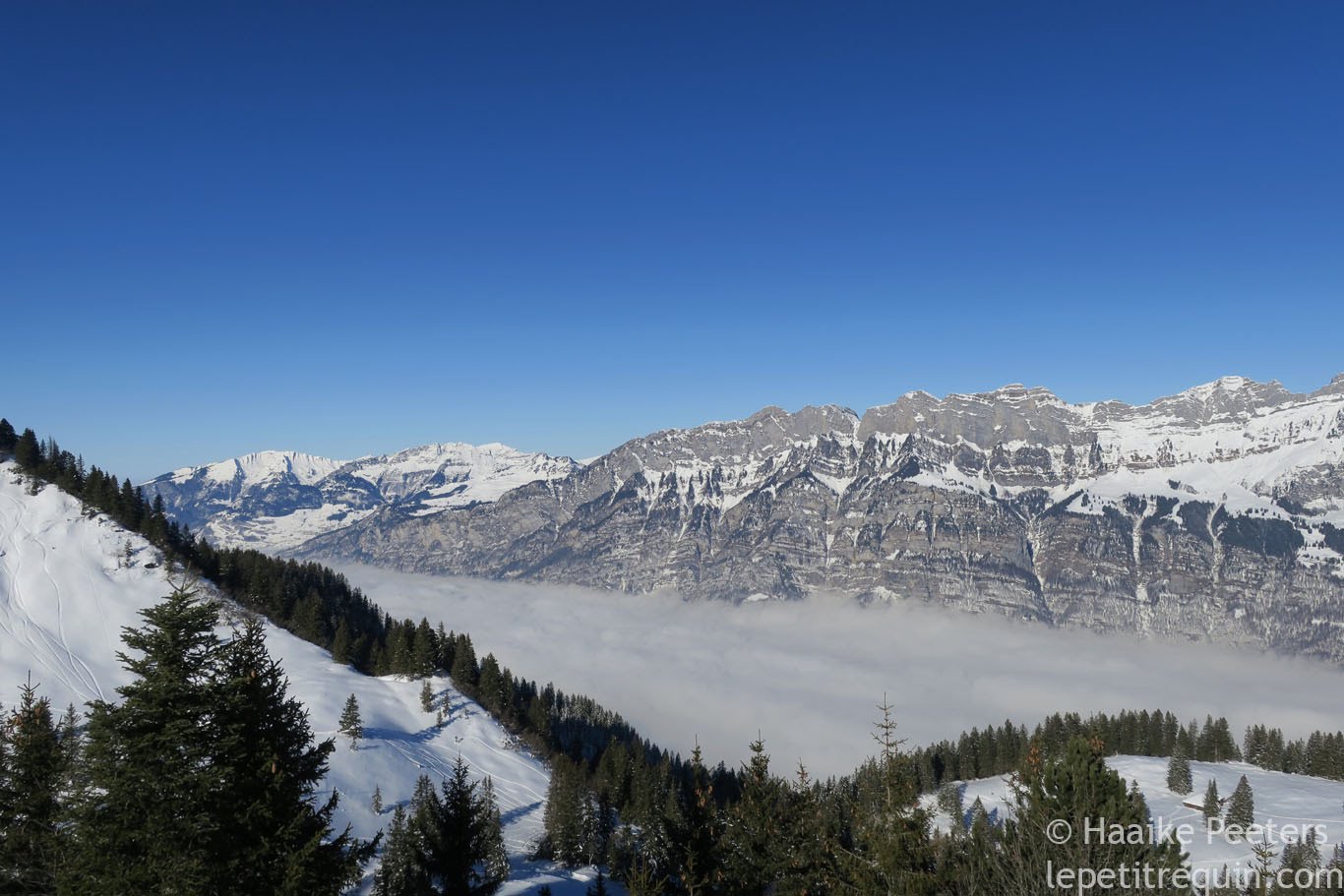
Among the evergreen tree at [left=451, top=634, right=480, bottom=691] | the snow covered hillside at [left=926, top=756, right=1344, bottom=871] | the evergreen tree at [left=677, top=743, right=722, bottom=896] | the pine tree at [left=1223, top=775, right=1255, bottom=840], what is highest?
the evergreen tree at [left=677, top=743, right=722, bottom=896]

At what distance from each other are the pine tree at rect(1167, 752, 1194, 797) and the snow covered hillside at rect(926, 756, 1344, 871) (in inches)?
37.1

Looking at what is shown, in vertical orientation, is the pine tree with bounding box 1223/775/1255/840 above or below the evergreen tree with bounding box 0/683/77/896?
below

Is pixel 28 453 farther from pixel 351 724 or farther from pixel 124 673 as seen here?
pixel 351 724

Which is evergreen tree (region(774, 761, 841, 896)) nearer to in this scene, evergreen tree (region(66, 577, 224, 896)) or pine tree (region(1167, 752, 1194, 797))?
evergreen tree (region(66, 577, 224, 896))

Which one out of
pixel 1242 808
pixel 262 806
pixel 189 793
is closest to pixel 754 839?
pixel 262 806

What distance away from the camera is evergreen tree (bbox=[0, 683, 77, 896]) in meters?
19.5

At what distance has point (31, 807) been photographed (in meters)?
22.0

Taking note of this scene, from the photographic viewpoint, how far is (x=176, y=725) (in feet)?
56.5

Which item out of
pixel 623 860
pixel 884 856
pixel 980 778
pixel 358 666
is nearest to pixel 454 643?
pixel 358 666

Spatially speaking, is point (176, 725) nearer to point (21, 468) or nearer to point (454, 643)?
point (454, 643)

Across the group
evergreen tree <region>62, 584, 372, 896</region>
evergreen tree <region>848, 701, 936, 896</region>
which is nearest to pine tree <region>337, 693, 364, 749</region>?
evergreen tree <region>62, 584, 372, 896</region>

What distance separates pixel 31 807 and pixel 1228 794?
453 feet

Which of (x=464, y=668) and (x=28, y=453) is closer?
(x=464, y=668)

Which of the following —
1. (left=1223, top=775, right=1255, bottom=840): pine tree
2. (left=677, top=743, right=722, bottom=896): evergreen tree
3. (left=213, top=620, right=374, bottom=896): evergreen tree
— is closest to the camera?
(left=213, top=620, right=374, bottom=896): evergreen tree
